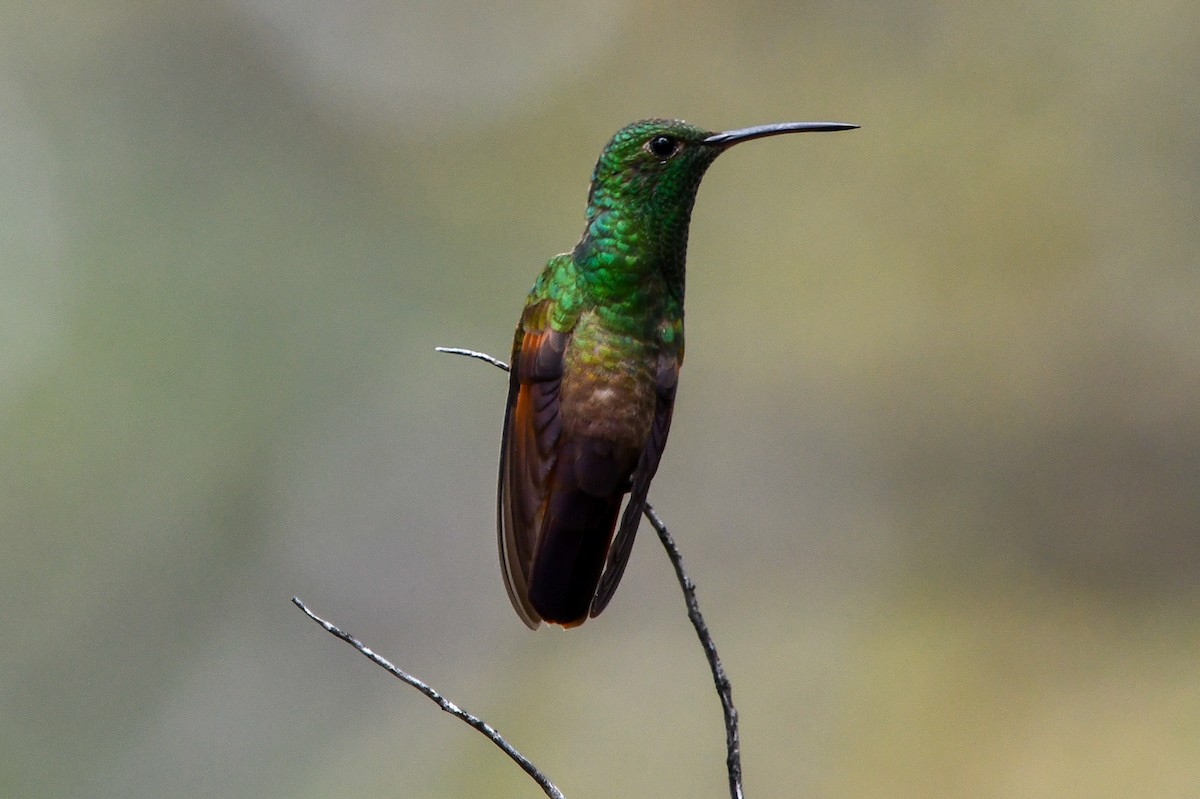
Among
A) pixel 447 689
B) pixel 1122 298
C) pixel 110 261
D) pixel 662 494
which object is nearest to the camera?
pixel 447 689

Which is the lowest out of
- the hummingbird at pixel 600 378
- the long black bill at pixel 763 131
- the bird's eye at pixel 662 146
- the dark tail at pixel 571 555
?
the dark tail at pixel 571 555

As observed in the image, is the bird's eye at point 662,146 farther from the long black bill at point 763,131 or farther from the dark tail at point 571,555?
the dark tail at point 571,555

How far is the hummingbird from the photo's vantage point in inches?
62.7

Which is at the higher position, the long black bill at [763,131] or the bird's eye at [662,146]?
the long black bill at [763,131]

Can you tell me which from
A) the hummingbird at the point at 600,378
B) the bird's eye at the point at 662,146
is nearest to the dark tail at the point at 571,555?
the hummingbird at the point at 600,378

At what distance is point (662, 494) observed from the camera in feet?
18.0

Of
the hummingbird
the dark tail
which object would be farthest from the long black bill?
the dark tail

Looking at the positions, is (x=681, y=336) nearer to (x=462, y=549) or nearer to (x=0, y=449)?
(x=462, y=549)

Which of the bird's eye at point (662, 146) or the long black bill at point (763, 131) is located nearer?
the long black bill at point (763, 131)

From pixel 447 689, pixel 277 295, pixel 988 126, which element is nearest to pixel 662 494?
pixel 447 689

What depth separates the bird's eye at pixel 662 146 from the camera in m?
1.77

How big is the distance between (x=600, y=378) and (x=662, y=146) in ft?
1.28

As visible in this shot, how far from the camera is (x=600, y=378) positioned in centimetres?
167

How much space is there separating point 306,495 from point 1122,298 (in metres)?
4.28
